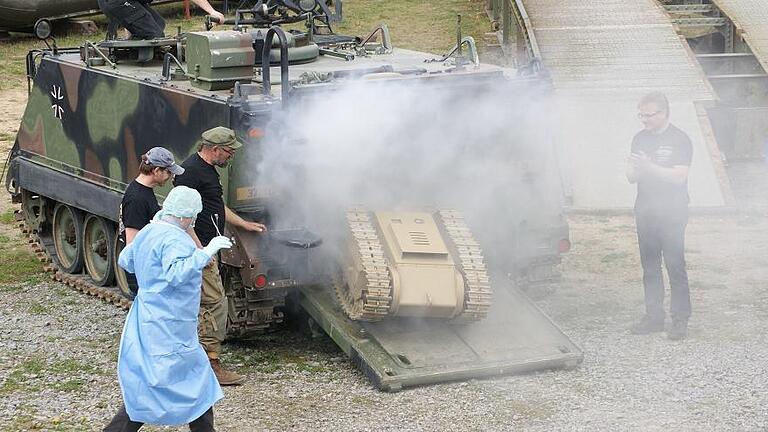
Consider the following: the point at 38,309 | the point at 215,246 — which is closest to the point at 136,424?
the point at 215,246

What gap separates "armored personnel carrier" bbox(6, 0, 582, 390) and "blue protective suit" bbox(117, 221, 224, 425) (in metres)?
1.76

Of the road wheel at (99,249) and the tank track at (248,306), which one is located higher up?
the tank track at (248,306)

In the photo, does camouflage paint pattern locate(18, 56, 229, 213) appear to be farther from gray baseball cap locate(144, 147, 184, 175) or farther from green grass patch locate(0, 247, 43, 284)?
gray baseball cap locate(144, 147, 184, 175)

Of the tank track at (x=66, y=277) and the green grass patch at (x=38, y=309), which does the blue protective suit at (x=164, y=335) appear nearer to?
the tank track at (x=66, y=277)

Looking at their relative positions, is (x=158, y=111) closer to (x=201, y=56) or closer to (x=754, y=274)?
(x=201, y=56)

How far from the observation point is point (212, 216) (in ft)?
25.8

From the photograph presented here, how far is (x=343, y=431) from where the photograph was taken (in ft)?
23.4

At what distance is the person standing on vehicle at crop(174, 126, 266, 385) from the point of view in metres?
7.66

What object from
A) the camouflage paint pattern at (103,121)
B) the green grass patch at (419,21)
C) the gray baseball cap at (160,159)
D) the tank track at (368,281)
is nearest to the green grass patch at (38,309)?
the camouflage paint pattern at (103,121)

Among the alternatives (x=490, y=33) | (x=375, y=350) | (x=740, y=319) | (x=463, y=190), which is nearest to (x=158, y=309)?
(x=375, y=350)

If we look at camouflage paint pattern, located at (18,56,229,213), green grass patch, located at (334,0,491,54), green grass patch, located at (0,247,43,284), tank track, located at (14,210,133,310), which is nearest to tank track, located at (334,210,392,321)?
camouflage paint pattern, located at (18,56,229,213)

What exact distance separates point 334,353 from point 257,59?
224cm

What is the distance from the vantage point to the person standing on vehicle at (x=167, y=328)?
236 inches

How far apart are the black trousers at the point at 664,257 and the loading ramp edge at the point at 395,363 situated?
29.8 inches
